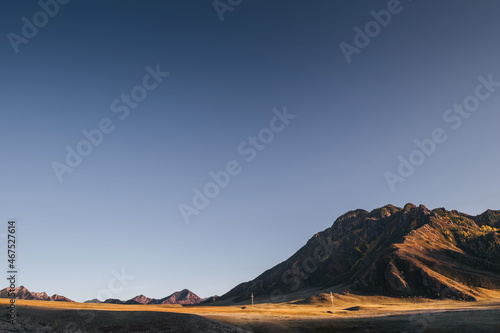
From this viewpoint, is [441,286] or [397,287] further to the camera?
[397,287]

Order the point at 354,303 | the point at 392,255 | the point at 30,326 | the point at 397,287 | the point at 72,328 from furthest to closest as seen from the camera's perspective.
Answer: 1. the point at 392,255
2. the point at 397,287
3. the point at 354,303
4. the point at 72,328
5. the point at 30,326

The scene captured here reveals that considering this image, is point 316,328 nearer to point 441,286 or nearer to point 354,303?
point 354,303

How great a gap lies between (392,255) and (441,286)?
39.0 meters

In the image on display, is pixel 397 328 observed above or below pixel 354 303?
above

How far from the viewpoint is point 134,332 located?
1663 inches

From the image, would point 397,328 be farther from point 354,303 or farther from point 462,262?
point 462,262

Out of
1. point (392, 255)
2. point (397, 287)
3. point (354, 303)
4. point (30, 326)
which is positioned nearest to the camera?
point (30, 326)

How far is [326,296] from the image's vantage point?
143250 mm

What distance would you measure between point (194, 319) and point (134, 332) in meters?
11.0

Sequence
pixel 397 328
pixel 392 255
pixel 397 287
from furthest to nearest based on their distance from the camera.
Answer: pixel 392 255, pixel 397 287, pixel 397 328

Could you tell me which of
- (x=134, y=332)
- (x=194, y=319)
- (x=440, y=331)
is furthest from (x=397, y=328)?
(x=134, y=332)

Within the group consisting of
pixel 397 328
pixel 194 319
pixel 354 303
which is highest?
pixel 194 319

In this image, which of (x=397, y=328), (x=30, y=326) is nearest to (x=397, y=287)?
(x=397, y=328)

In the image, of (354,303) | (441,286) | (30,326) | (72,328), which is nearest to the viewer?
(30,326)
